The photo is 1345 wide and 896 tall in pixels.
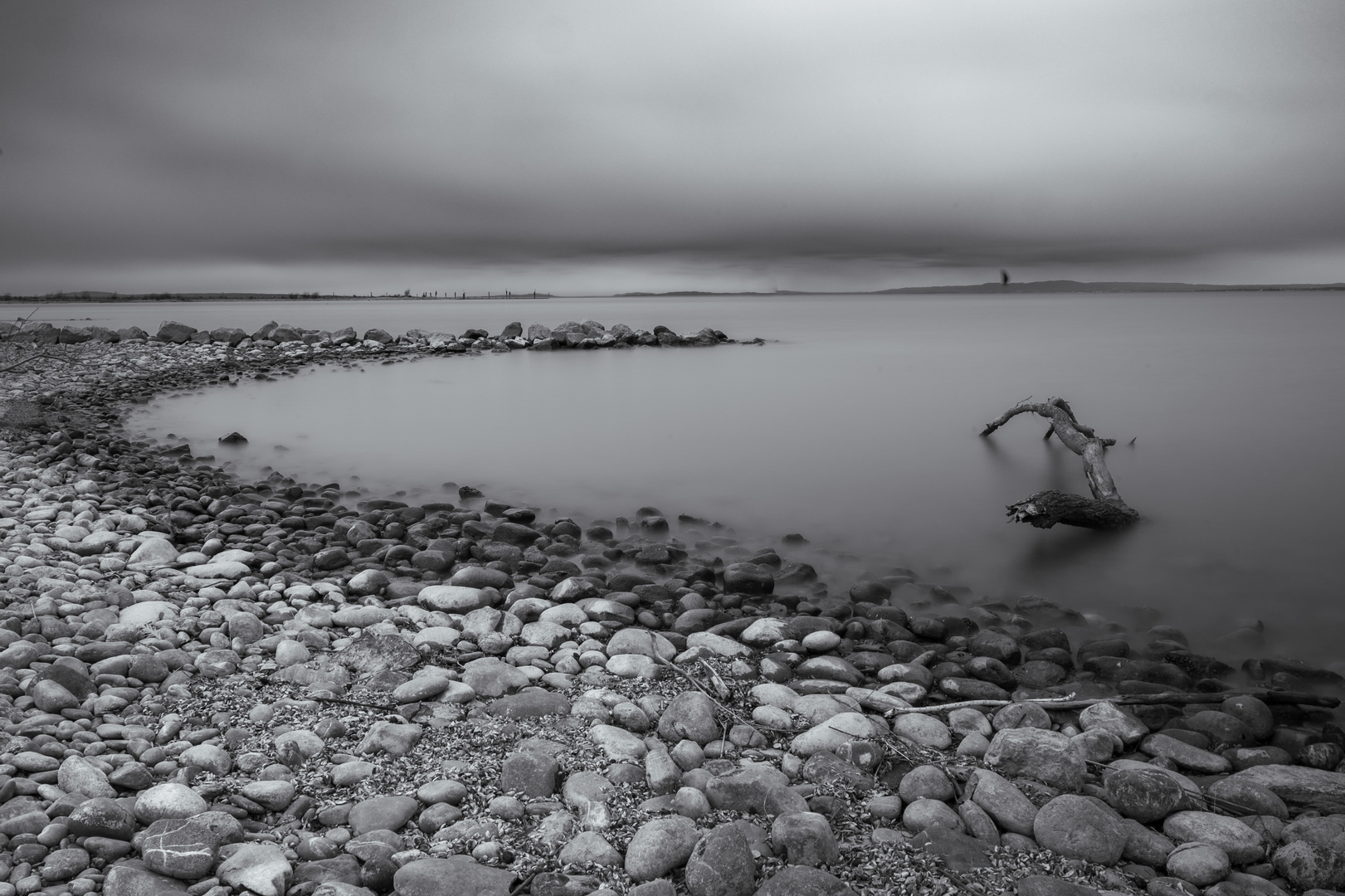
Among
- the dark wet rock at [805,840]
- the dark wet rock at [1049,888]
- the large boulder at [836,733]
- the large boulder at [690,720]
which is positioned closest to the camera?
the dark wet rock at [1049,888]

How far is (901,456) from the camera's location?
465 inches

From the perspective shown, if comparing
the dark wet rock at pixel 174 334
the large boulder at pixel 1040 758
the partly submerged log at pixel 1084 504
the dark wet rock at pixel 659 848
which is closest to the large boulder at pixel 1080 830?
the large boulder at pixel 1040 758

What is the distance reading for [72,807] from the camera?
2594 millimetres

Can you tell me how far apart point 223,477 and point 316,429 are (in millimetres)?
3975

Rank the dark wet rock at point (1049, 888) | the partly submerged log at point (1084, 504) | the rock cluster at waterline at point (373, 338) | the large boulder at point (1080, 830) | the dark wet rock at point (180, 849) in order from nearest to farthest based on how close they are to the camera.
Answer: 1. the dark wet rock at point (180, 849)
2. the dark wet rock at point (1049, 888)
3. the large boulder at point (1080, 830)
4. the partly submerged log at point (1084, 504)
5. the rock cluster at waterline at point (373, 338)

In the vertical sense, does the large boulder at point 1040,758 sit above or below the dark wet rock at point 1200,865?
above

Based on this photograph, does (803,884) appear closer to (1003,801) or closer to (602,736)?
(1003,801)

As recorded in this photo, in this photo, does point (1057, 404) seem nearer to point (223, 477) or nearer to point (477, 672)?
point (477, 672)

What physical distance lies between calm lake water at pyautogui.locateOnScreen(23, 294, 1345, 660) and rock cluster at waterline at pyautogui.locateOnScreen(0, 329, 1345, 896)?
4.42ft

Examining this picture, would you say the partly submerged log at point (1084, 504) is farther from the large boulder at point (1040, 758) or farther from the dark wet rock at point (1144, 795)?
the dark wet rock at point (1144, 795)

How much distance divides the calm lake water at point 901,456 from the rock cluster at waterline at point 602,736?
1.35 metres

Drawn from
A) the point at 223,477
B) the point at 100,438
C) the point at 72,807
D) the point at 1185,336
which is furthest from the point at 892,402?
the point at 1185,336

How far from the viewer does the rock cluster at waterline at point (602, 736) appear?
2580 mm

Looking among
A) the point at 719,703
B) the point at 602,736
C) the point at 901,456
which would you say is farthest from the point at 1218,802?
the point at 901,456
